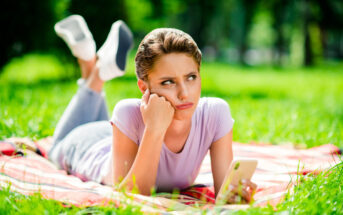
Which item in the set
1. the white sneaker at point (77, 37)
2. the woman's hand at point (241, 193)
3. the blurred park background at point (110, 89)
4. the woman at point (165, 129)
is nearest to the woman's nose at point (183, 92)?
the woman at point (165, 129)

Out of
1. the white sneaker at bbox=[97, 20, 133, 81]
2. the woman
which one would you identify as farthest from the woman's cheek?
the white sneaker at bbox=[97, 20, 133, 81]

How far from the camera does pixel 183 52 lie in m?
2.23

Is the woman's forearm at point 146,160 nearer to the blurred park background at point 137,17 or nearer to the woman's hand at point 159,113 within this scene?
the woman's hand at point 159,113

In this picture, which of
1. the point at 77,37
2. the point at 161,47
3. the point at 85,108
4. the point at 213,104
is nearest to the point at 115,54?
the point at 85,108

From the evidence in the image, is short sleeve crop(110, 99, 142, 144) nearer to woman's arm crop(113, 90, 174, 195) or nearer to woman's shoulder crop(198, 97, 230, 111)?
woman's arm crop(113, 90, 174, 195)

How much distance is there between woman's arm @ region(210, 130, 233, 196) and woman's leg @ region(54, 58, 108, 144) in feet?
5.32

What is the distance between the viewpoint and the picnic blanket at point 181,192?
6.84 ft

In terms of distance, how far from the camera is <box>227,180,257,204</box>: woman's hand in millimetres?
2111

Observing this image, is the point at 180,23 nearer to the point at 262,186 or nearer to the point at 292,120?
the point at 292,120

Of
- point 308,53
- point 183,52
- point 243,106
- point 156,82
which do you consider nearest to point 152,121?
point 156,82

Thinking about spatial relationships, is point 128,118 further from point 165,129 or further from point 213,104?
point 213,104

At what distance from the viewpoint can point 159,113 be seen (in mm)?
2215

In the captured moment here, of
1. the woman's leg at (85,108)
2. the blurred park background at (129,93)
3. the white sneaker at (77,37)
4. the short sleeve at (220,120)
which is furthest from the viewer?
the white sneaker at (77,37)

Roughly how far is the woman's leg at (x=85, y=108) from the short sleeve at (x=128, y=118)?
1.38 m
